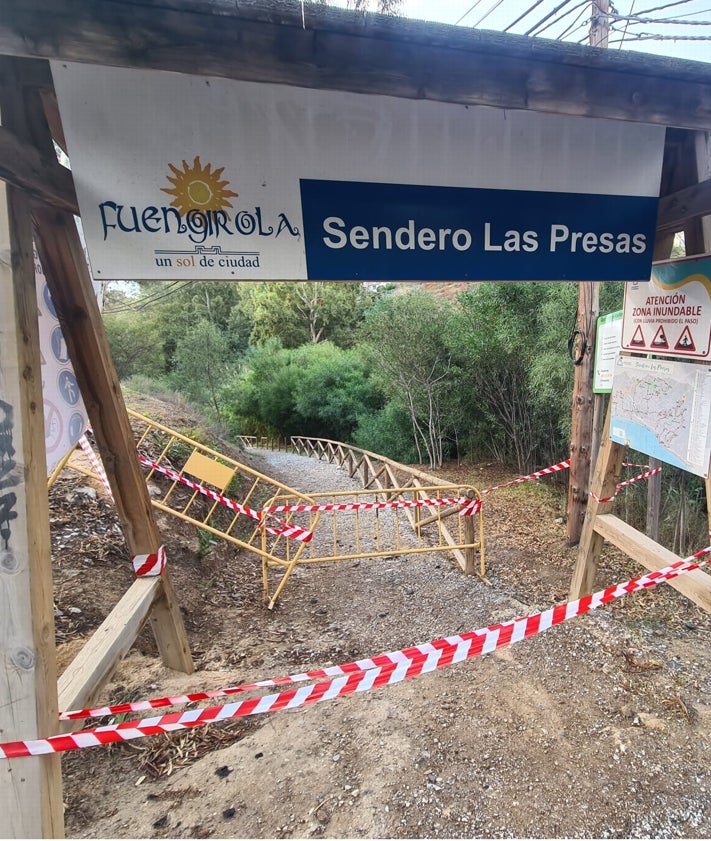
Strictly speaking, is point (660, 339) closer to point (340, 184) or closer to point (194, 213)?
point (340, 184)

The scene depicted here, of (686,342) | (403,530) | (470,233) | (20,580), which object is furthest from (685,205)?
(403,530)

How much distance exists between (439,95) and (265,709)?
251cm

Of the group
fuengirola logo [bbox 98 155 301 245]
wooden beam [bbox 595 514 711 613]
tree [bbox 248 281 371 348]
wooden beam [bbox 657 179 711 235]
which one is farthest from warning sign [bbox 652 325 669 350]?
tree [bbox 248 281 371 348]

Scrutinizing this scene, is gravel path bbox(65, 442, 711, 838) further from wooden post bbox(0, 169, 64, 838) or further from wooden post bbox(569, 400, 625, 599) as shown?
wooden post bbox(0, 169, 64, 838)

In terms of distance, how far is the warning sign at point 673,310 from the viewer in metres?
2.29

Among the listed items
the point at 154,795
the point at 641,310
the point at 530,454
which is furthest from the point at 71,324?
the point at 530,454

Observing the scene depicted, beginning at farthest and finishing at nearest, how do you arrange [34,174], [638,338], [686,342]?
1. [638,338]
2. [686,342]
3. [34,174]

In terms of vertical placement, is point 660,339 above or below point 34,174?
below

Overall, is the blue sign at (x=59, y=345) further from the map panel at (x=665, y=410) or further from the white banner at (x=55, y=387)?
the map panel at (x=665, y=410)

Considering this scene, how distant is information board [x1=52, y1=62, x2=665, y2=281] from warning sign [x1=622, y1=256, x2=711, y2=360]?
523 millimetres

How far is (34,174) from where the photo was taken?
155 cm

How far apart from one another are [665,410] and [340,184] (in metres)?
2.40

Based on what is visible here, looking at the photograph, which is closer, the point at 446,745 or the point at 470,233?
the point at 470,233

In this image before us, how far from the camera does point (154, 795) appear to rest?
1.95 meters
